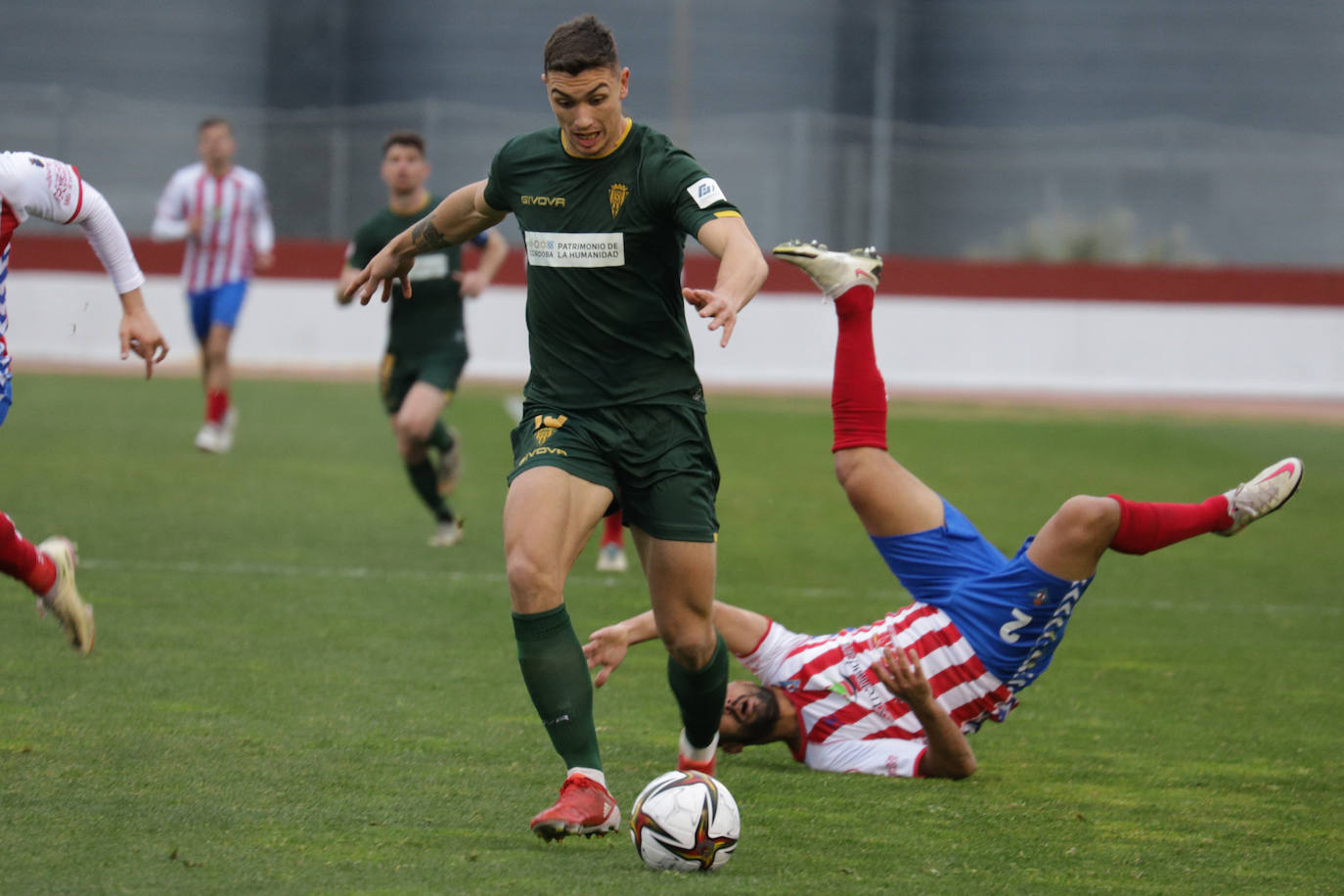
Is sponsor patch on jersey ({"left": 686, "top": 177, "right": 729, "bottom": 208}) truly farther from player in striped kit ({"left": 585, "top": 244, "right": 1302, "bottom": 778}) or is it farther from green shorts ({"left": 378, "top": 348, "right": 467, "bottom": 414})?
green shorts ({"left": 378, "top": 348, "right": 467, "bottom": 414})

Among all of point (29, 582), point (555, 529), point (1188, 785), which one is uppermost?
point (555, 529)

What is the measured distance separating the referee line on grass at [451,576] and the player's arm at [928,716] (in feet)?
9.93

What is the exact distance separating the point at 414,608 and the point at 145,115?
1762 cm

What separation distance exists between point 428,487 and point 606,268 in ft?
16.6

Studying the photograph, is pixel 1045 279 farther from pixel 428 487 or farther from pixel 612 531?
pixel 612 531

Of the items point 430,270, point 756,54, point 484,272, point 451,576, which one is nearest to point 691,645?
point 451,576

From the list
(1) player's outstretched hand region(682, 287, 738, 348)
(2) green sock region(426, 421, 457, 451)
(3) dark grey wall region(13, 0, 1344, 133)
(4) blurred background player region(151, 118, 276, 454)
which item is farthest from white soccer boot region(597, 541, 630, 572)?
(3) dark grey wall region(13, 0, 1344, 133)

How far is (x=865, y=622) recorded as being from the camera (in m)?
7.45

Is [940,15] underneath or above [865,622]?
above

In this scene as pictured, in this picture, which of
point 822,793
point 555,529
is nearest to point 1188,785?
point 822,793

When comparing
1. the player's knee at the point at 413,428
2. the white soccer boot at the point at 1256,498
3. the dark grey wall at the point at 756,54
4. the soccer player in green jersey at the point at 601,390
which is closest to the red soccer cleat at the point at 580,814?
the soccer player in green jersey at the point at 601,390

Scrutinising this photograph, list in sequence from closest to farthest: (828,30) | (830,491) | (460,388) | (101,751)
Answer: (101,751)
(830,491)
(460,388)
(828,30)

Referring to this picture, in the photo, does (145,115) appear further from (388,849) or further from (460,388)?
(388,849)

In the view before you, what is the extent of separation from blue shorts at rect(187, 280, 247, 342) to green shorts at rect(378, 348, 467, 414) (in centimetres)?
408
